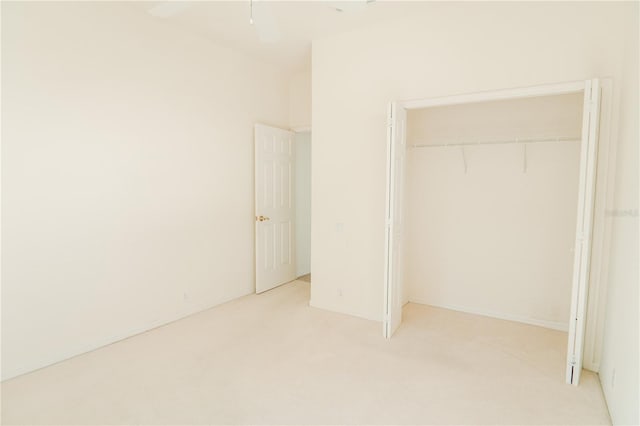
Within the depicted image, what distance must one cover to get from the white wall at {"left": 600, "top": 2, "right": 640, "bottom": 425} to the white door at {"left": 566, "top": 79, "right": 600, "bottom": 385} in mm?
164

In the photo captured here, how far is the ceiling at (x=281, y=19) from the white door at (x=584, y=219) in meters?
1.65

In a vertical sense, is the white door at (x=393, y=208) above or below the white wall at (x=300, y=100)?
below

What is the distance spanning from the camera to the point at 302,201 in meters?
5.46

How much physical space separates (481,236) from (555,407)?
186cm

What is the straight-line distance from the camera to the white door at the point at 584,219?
7.80ft

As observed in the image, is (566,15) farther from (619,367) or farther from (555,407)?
(555,407)

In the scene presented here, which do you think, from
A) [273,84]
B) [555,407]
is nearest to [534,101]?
[555,407]

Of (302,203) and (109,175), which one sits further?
(302,203)

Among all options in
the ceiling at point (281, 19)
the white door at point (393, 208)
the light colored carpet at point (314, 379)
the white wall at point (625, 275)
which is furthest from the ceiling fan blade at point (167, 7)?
the white wall at point (625, 275)

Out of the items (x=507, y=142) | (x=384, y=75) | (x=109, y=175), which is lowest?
(x=109, y=175)

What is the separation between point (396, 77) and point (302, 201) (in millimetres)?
2528

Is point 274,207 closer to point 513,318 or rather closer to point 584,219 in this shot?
point 513,318

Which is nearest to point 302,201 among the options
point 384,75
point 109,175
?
point 384,75

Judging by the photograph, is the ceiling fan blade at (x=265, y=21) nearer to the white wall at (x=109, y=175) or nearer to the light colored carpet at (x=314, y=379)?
the white wall at (x=109, y=175)
